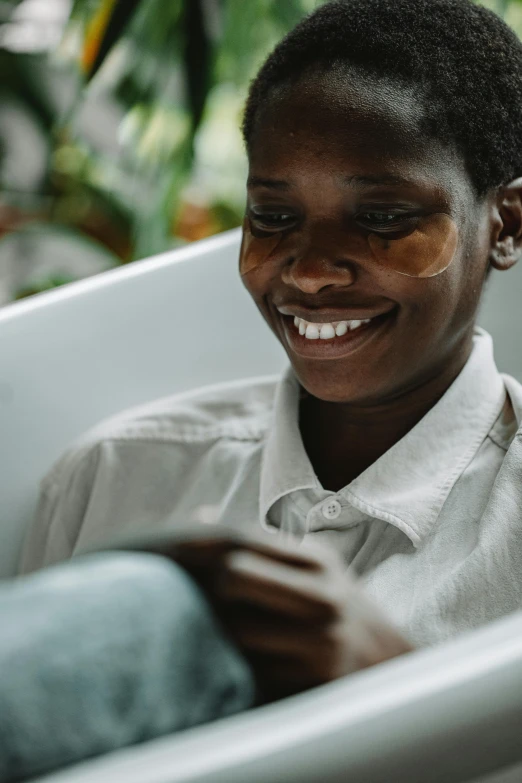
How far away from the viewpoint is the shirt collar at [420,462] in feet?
2.73

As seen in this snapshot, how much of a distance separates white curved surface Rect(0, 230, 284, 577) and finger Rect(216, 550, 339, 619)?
69 cm

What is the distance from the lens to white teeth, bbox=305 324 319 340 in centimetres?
87

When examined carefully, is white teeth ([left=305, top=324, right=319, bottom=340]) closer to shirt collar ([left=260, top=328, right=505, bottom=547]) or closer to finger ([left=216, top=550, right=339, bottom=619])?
shirt collar ([left=260, top=328, right=505, bottom=547])

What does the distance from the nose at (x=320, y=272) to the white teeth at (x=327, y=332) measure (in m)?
0.04

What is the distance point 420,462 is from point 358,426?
0.09m

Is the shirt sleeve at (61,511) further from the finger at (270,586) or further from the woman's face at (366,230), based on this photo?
the finger at (270,586)

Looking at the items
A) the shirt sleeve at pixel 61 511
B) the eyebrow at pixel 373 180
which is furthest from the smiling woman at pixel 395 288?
the shirt sleeve at pixel 61 511

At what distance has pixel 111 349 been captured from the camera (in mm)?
1168

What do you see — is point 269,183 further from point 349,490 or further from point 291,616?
point 291,616

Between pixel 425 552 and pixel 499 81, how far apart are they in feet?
1.26

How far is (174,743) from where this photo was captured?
0.35m

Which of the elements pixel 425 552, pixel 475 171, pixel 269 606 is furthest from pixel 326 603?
pixel 475 171

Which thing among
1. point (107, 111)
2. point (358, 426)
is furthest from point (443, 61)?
point (107, 111)

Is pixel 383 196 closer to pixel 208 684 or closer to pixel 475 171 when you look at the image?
pixel 475 171
